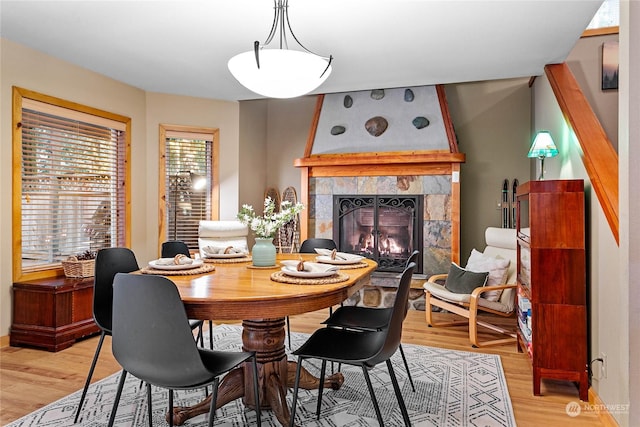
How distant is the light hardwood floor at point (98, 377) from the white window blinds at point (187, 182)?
179 cm

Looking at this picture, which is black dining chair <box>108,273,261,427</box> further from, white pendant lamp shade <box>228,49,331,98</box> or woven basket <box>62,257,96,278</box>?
woven basket <box>62,257,96,278</box>

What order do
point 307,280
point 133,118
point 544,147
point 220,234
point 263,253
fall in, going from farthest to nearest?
1. point 133,118
2. point 220,234
3. point 544,147
4. point 263,253
5. point 307,280

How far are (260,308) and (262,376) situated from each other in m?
0.76

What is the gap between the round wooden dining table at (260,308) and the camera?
174 cm

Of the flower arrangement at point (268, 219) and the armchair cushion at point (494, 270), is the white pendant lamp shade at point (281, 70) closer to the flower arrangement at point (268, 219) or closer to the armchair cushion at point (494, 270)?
the flower arrangement at point (268, 219)

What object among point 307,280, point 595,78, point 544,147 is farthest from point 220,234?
point 595,78

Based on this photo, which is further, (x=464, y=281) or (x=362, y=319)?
(x=464, y=281)

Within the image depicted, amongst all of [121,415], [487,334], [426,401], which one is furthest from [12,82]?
[487,334]

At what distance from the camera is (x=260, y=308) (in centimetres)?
175

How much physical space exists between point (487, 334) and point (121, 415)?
303 centimetres

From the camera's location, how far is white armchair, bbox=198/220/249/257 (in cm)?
462

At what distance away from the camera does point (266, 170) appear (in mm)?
6230

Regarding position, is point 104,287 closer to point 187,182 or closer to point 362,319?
point 362,319

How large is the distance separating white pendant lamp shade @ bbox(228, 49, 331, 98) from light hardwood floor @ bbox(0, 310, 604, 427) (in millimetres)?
2165
